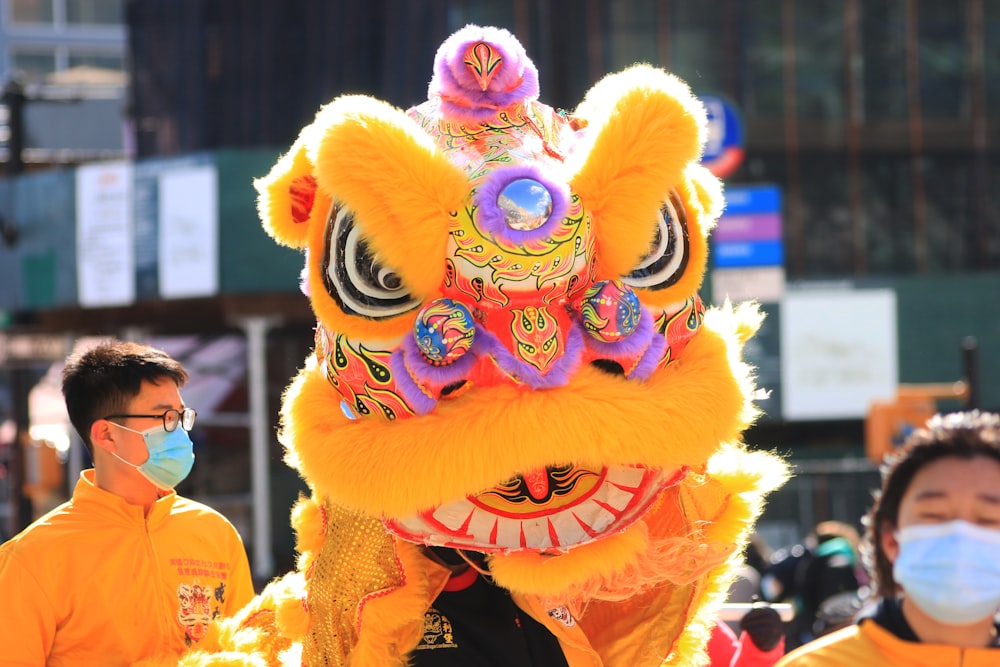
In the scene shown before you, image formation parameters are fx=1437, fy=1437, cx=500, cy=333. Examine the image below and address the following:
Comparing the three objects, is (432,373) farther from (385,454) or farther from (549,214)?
(549,214)

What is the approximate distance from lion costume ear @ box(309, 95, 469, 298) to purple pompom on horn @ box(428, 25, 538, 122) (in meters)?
0.26

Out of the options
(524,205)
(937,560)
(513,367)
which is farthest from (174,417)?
(937,560)

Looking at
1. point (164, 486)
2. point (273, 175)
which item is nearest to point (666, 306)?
point (273, 175)

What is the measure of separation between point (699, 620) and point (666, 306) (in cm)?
87

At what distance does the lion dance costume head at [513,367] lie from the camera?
3357 mm

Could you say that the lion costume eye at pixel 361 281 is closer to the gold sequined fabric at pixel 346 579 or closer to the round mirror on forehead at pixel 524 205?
the round mirror on forehead at pixel 524 205

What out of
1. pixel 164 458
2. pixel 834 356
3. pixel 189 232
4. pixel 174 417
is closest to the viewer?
pixel 164 458

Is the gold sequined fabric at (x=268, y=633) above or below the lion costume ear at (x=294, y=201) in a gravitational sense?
below

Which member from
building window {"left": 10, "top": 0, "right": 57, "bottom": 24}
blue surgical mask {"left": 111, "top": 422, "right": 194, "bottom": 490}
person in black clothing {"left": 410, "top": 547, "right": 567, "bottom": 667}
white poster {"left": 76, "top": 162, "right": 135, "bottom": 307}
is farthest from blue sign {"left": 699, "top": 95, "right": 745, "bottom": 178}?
building window {"left": 10, "top": 0, "right": 57, "bottom": 24}

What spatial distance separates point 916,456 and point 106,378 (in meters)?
2.44

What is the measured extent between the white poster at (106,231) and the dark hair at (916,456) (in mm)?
13217

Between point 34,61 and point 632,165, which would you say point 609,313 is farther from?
point 34,61

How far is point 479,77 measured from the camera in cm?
366

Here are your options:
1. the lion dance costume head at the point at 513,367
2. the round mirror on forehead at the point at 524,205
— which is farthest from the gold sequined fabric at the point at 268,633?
the round mirror on forehead at the point at 524,205
